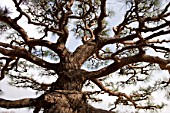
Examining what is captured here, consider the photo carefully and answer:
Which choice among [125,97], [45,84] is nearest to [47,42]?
[45,84]

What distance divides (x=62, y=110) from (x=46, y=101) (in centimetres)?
13

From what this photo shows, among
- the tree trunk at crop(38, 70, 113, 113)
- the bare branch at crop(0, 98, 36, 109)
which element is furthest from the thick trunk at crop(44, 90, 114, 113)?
the bare branch at crop(0, 98, 36, 109)

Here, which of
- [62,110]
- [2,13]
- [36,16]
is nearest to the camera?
[62,110]

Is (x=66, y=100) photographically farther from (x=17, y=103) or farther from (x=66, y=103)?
(x=17, y=103)

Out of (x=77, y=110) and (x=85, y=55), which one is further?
(x=85, y=55)

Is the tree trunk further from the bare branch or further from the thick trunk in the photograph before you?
the bare branch

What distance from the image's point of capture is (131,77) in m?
3.06

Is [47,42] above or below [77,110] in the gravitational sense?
above

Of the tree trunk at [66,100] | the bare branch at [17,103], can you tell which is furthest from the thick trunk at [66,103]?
the bare branch at [17,103]

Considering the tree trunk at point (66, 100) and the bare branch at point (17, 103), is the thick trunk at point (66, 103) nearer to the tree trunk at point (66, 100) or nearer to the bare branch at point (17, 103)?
the tree trunk at point (66, 100)

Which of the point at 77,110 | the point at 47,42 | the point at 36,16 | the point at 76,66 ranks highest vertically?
the point at 36,16

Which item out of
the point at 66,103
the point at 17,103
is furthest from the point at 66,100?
the point at 17,103

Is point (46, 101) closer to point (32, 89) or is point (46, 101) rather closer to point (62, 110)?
point (62, 110)

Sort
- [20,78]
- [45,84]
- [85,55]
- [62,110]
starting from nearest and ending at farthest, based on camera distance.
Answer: [62,110], [85,55], [45,84], [20,78]
